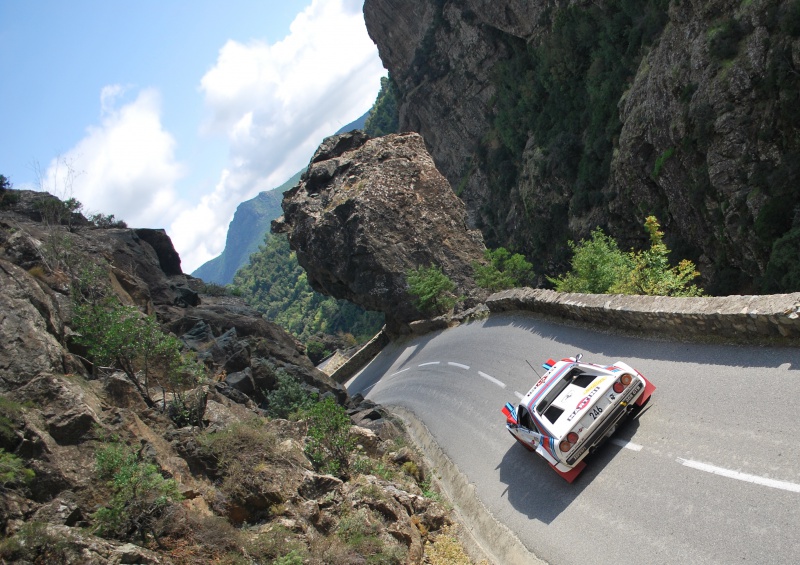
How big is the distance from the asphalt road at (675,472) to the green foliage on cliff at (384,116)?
120 m

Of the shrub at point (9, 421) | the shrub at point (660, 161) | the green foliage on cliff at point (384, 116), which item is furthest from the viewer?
the green foliage on cliff at point (384, 116)

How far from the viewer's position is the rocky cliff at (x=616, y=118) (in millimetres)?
29172

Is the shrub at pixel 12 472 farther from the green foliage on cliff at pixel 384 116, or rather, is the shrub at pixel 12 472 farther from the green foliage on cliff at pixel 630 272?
the green foliage on cliff at pixel 384 116

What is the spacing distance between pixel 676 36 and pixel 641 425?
117ft

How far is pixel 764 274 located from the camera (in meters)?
28.5

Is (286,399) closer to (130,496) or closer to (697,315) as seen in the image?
(130,496)

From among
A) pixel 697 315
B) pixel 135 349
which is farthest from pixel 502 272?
pixel 135 349

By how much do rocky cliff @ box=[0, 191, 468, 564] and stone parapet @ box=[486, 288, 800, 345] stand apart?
5650 millimetres

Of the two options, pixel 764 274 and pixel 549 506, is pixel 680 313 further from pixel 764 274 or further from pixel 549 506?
pixel 764 274

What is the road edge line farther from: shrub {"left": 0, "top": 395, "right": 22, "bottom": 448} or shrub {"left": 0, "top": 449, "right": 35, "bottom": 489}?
shrub {"left": 0, "top": 395, "right": 22, "bottom": 448}

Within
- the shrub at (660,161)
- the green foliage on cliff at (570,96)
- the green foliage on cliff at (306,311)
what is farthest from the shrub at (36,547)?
the green foliage on cliff at (306,311)

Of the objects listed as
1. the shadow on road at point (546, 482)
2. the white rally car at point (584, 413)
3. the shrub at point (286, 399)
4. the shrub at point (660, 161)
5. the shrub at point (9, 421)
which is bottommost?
the shrub at point (660, 161)

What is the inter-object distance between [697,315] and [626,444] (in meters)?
2.77

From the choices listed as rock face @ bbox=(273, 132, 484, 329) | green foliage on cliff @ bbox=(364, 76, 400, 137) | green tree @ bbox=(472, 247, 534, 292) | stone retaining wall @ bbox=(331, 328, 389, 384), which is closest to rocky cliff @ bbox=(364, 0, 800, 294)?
green tree @ bbox=(472, 247, 534, 292)
